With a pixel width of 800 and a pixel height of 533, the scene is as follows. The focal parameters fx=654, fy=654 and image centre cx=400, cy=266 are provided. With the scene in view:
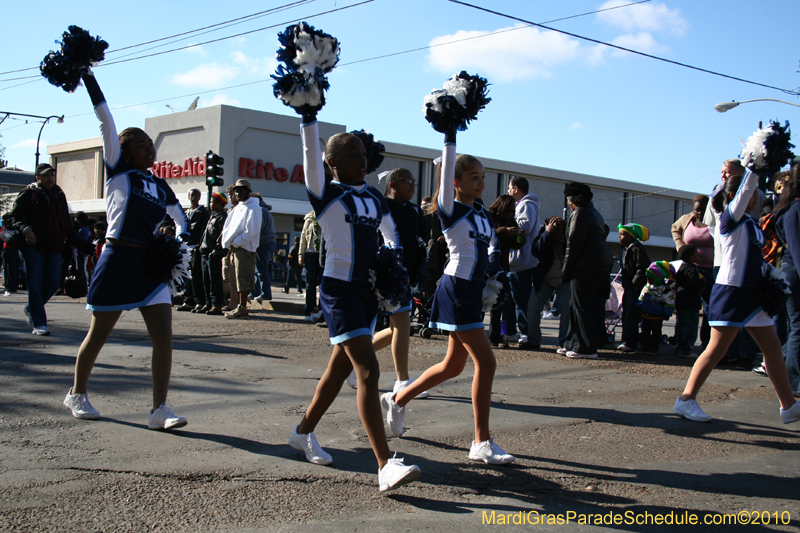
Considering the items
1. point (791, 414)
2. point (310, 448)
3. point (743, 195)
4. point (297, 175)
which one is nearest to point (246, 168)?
point (297, 175)

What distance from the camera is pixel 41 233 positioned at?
7352 mm

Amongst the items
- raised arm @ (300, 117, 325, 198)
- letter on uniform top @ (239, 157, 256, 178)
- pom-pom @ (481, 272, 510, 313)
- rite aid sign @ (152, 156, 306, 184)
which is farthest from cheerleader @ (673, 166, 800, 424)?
letter on uniform top @ (239, 157, 256, 178)

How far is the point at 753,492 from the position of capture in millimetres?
3494

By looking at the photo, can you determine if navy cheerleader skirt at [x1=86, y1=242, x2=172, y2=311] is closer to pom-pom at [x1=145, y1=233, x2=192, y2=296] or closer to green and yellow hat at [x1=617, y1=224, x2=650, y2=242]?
pom-pom at [x1=145, y1=233, x2=192, y2=296]

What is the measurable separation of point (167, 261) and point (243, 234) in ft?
20.3

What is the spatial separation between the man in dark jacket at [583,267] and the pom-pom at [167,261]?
506 cm

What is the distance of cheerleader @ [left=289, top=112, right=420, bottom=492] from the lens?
3295 mm

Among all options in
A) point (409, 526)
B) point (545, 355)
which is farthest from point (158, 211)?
point (545, 355)

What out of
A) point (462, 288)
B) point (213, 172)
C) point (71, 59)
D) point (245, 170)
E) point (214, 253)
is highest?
point (245, 170)

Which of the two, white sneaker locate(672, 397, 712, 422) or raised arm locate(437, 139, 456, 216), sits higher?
raised arm locate(437, 139, 456, 216)

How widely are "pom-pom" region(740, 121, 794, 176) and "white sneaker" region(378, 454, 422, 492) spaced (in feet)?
11.3

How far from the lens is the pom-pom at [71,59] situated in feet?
14.0

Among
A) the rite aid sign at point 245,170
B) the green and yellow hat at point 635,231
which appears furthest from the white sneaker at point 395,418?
the rite aid sign at point 245,170

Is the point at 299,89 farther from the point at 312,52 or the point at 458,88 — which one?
the point at 458,88
